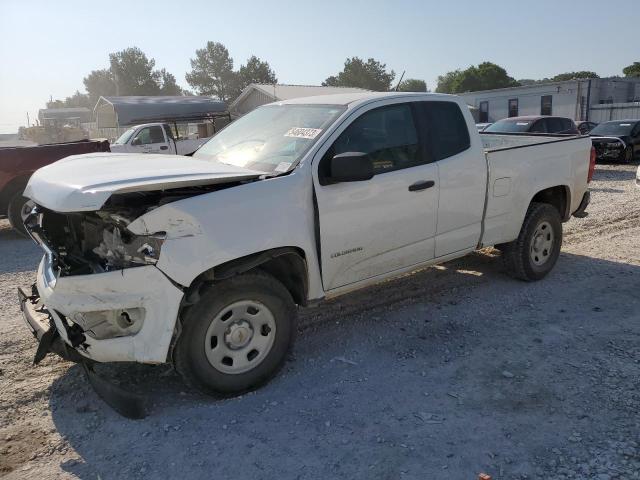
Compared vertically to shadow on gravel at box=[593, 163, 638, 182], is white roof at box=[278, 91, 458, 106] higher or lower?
higher

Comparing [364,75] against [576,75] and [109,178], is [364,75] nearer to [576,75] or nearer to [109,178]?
[576,75]

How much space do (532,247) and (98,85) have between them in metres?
117

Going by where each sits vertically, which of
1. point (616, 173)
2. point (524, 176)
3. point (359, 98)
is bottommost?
point (616, 173)

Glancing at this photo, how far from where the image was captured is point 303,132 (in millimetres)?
4137

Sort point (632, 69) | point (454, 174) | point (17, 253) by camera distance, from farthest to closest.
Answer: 1. point (632, 69)
2. point (17, 253)
3. point (454, 174)

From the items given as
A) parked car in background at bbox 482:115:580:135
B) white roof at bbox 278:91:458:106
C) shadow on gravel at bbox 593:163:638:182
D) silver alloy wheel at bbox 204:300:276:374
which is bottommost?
shadow on gravel at bbox 593:163:638:182

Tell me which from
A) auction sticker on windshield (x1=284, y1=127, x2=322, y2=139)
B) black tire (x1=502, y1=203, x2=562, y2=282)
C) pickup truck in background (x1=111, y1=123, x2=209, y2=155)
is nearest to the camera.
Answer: auction sticker on windshield (x1=284, y1=127, x2=322, y2=139)

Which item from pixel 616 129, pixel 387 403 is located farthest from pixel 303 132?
pixel 616 129

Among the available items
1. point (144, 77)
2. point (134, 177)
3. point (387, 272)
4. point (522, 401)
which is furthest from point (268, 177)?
point (144, 77)

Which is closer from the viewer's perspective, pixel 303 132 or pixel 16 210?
pixel 303 132

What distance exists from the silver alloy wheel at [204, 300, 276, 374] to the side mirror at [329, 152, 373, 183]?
106 centimetres

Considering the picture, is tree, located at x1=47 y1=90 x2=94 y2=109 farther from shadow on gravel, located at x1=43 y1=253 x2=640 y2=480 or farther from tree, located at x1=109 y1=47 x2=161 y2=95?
shadow on gravel, located at x1=43 y1=253 x2=640 y2=480

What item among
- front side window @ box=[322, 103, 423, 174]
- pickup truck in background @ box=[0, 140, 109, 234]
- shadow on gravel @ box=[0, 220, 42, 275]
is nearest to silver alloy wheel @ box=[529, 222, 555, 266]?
front side window @ box=[322, 103, 423, 174]

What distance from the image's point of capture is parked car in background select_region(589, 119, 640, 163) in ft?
54.2
